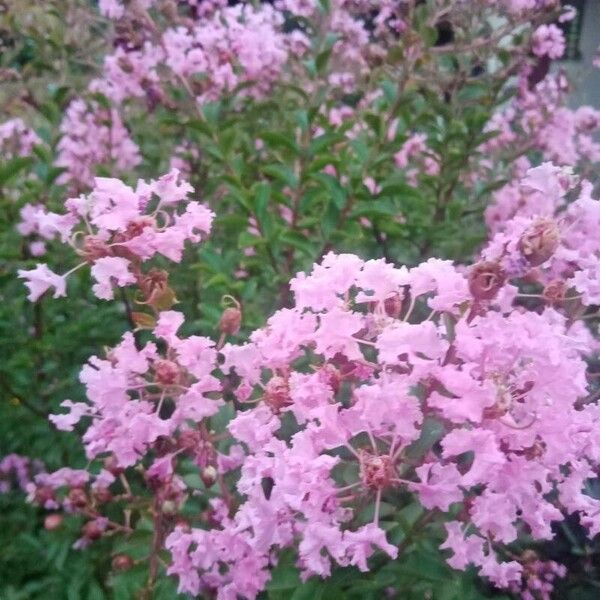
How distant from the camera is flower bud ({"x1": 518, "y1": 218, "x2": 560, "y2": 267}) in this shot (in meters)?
0.82

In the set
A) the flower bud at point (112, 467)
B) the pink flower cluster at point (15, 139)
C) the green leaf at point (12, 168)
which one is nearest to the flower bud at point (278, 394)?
the flower bud at point (112, 467)

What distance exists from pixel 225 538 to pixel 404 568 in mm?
242

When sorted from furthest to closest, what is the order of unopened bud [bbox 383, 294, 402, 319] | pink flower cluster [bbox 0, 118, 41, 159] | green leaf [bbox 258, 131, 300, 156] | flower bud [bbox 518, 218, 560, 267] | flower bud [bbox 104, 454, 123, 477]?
pink flower cluster [bbox 0, 118, 41, 159], green leaf [bbox 258, 131, 300, 156], flower bud [bbox 104, 454, 123, 477], unopened bud [bbox 383, 294, 402, 319], flower bud [bbox 518, 218, 560, 267]

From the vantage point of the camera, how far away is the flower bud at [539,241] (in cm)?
82

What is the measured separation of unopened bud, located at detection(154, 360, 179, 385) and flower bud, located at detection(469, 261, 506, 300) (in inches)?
14.6

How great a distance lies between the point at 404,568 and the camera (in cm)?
113

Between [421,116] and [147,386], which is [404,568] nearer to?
[147,386]

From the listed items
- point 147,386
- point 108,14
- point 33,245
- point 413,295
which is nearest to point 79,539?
point 33,245

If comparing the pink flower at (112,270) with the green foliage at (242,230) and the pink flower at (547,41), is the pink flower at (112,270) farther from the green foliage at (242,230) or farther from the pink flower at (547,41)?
the pink flower at (547,41)

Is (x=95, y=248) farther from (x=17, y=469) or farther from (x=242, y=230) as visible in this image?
(x=17, y=469)

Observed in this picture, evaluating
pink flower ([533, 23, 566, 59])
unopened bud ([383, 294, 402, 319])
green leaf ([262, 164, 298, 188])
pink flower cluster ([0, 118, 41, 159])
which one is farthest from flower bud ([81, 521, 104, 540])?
pink flower ([533, 23, 566, 59])

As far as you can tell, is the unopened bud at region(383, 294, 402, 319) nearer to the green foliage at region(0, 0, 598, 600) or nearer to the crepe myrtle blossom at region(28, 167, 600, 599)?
the crepe myrtle blossom at region(28, 167, 600, 599)

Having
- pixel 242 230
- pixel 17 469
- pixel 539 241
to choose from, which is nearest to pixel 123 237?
pixel 539 241

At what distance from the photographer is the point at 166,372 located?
1038 millimetres
